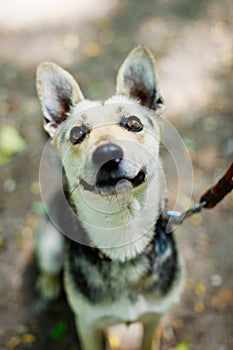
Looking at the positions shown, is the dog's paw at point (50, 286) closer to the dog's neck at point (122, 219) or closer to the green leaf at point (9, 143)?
→ the dog's neck at point (122, 219)

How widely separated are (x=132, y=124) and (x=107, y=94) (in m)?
3.18

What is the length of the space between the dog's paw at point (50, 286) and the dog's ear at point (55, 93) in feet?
5.20

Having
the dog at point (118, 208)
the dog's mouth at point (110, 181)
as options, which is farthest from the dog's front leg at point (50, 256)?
the dog's mouth at point (110, 181)

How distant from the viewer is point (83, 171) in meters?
2.63

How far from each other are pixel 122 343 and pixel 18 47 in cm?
458

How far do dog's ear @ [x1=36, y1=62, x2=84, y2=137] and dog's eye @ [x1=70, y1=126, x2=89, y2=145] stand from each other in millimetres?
325

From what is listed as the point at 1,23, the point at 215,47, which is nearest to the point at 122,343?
the point at 215,47

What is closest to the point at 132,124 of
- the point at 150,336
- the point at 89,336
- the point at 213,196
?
the point at 213,196

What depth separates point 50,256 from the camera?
4043mm

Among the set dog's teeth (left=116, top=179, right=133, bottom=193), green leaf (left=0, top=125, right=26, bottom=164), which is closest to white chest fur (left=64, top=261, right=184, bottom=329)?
dog's teeth (left=116, top=179, right=133, bottom=193)

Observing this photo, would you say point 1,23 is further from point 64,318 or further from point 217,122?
point 64,318

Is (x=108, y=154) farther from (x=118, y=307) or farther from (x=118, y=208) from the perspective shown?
(x=118, y=307)

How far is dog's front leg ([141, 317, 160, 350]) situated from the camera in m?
3.54

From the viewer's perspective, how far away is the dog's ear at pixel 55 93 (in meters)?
3.07
